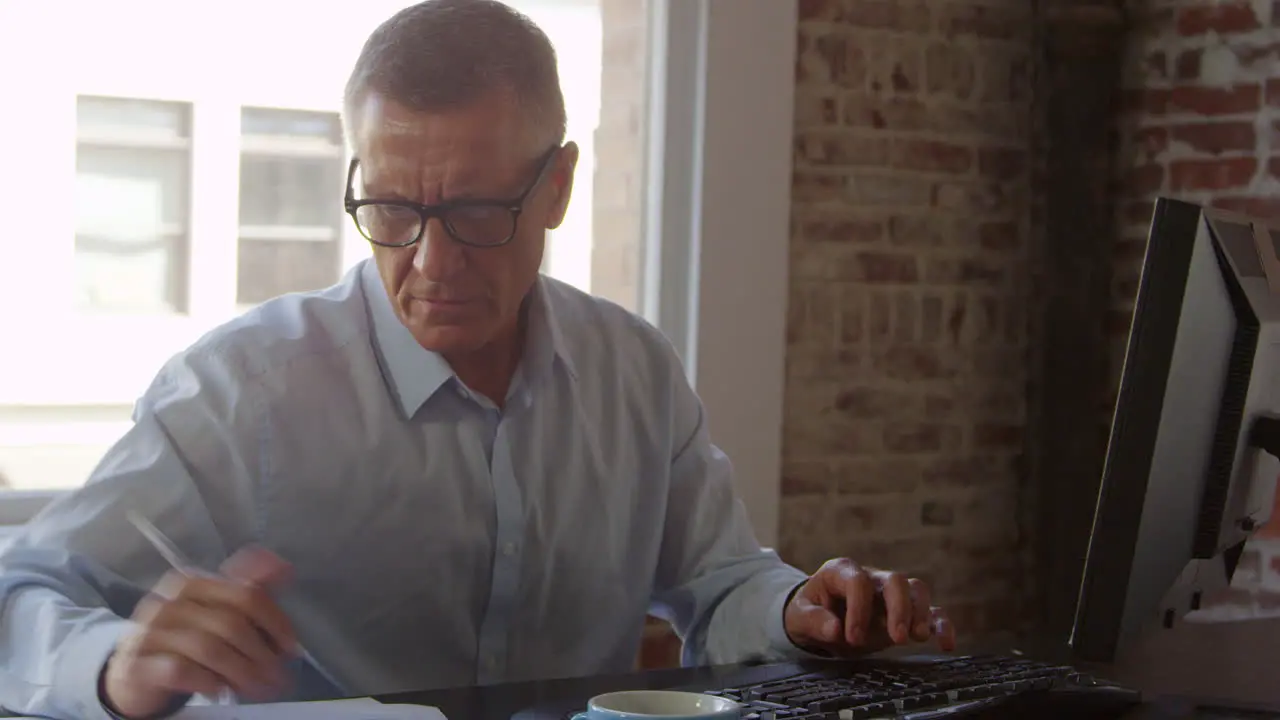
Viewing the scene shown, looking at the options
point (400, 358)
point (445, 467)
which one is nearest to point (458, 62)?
point (400, 358)

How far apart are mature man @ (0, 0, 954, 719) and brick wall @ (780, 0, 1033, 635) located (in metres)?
1.08

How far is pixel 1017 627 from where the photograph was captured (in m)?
3.37

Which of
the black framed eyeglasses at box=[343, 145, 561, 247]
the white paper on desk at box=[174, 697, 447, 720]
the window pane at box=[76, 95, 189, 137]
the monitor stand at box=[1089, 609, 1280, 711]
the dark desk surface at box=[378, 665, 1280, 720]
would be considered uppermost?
the window pane at box=[76, 95, 189, 137]

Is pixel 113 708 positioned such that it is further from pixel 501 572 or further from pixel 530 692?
pixel 501 572

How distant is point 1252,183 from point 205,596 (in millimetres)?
2360

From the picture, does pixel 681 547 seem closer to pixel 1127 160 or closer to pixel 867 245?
pixel 867 245

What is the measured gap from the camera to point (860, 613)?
164 cm

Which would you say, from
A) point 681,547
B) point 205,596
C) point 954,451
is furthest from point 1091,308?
point 205,596

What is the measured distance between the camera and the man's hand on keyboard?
164 centimetres

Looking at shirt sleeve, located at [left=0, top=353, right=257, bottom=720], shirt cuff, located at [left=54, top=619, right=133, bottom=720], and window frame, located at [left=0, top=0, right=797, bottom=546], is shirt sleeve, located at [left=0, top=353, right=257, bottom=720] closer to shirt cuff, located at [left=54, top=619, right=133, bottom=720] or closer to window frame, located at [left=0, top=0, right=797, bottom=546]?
shirt cuff, located at [left=54, top=619, right=133, bottom=720]

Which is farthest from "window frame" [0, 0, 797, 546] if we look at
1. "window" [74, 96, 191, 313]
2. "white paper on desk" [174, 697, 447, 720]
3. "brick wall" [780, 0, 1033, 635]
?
"white paper on desk" [174, 697, 447, 720]

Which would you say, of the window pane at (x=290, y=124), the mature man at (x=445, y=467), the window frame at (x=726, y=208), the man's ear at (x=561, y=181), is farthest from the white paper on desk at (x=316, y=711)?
the window frame at (x=726, y=208)

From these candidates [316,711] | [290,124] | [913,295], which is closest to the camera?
[316,711]

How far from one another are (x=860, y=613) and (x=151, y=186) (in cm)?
144
